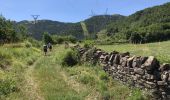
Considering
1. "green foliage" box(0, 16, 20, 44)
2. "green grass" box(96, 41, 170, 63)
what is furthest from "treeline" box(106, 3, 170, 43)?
"green foliage" box(0, 16, 20, 44)

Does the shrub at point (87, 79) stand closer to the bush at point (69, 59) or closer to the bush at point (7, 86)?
the bush at point (7, 86)

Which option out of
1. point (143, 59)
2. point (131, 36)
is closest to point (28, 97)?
point (143, 59)

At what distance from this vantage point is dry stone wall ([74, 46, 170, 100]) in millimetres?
11570

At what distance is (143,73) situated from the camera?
41.9 ft

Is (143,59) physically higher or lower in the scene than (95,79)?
higher

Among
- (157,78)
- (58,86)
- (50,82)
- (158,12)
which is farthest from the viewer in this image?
(158,12)

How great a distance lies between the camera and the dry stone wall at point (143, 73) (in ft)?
38.0

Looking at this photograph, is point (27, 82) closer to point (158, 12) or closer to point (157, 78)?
point (157, 78)

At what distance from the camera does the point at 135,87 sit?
13.8m

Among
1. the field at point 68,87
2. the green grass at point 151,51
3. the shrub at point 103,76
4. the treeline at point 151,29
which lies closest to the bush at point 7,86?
the field at point 68,87

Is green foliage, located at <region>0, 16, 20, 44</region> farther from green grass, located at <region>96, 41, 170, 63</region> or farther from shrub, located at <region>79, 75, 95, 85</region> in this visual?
shrub, located at <region>79, 75, 95, 85</region>

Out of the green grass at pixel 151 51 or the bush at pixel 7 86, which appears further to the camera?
the green grass at pixel 151 51

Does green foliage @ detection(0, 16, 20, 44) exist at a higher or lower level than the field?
higher

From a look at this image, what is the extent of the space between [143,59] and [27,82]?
24.1 ft
